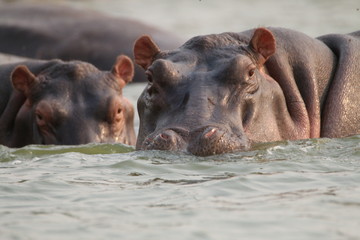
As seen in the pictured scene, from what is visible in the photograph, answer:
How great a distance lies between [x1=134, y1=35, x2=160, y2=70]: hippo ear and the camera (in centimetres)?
867

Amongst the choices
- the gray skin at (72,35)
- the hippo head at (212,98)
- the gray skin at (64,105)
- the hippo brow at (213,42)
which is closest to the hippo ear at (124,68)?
the gray skin at (64,105)

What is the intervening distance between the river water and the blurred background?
1512 centimetres

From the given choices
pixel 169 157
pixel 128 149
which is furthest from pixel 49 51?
pixel 169 157

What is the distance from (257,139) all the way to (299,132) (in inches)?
23.5

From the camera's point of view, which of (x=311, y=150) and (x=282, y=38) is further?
(x=282, y=38)

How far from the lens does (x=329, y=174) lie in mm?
7367

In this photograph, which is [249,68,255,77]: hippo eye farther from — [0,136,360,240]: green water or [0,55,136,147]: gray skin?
[0,55,136,147]: gray skin

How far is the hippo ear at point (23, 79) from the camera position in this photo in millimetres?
11531

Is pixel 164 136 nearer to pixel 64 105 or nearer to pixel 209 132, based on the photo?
pixel 209 132

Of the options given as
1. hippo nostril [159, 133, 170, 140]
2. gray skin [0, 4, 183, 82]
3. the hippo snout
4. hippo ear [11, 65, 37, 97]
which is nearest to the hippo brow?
the hippo snout

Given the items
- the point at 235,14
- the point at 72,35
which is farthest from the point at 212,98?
the point at 235,14

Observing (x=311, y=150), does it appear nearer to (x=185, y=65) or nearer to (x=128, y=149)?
(x=185, y=65)

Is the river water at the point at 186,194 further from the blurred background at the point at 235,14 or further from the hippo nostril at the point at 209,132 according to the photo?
the blurred background at the point at 235,14

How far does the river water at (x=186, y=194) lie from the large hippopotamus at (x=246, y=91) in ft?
0.47
